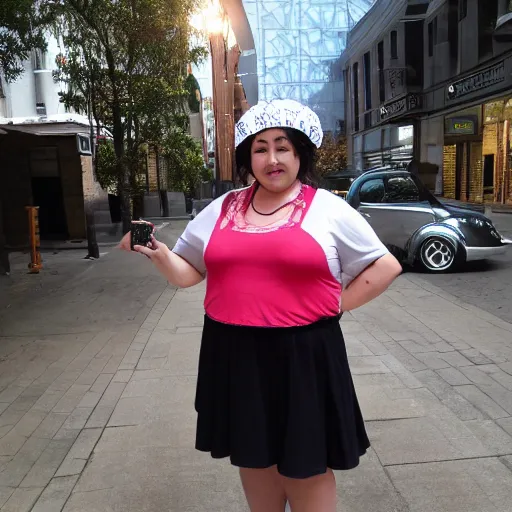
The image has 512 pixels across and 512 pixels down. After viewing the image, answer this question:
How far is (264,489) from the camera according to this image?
1977 mm

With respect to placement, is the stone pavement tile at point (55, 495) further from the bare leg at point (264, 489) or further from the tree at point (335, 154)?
the tree at point (335, 154)

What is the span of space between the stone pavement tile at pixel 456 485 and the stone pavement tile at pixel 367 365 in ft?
4.57

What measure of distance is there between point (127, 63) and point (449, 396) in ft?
37.5

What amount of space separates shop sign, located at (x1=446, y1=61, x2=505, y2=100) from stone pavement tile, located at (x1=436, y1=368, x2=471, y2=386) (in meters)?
13.0

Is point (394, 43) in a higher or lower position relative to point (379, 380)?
higher

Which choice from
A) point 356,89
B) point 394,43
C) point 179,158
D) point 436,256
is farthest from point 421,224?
point 356,89

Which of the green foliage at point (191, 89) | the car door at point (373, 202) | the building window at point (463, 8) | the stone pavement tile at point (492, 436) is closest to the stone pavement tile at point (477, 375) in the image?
the stone pavement tile at point (492, 436)

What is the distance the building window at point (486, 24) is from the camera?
583 inches

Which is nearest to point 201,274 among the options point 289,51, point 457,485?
point 457,485

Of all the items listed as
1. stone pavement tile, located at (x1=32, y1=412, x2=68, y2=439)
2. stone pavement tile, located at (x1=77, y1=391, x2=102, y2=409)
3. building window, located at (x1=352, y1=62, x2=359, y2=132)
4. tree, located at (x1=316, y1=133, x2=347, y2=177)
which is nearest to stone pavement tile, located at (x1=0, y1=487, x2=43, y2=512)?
stone pavement tile, located at (x1=32, y1=412, x2=68, y2=439)

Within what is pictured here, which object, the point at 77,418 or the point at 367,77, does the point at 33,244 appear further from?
the point at 367,77

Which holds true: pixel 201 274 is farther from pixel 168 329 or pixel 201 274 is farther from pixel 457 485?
pixel 168 329

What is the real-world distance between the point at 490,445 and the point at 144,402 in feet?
7.22

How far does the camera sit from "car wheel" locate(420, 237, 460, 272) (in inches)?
347
